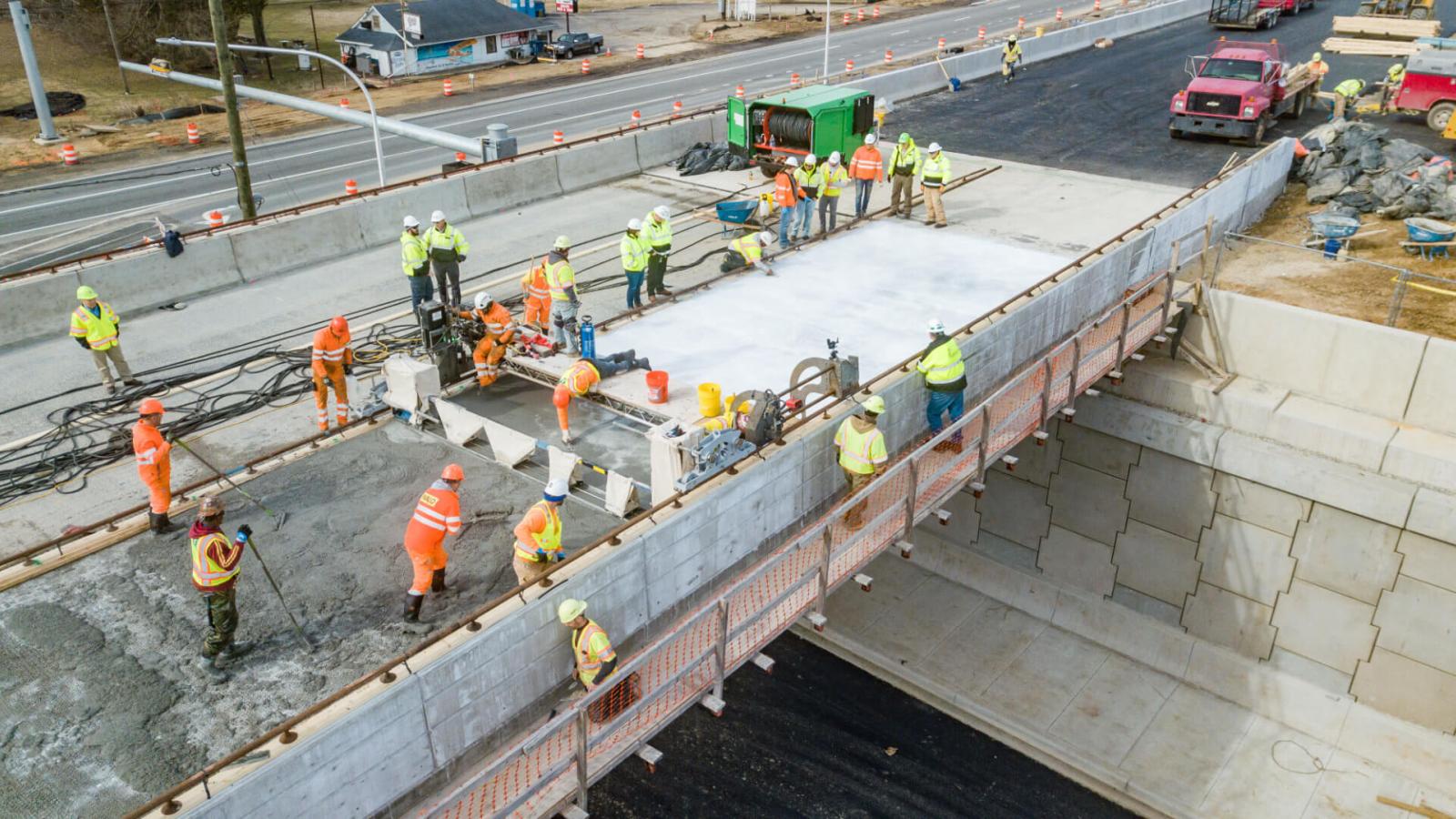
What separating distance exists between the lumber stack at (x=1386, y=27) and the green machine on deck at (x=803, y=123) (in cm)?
2458

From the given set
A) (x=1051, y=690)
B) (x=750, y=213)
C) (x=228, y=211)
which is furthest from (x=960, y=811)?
(x=228, y=211)

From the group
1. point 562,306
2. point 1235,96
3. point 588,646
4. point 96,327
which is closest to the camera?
point 588,646

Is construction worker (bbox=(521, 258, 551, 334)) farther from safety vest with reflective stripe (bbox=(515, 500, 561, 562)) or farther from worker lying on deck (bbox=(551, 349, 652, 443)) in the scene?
safety vest with reflective stripe (bbox=(515, 500, 561, 562))

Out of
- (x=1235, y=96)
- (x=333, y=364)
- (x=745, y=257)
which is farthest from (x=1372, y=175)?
(x=333, y=364)

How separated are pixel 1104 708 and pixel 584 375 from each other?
11.2m

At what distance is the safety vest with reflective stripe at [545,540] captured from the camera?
1021cm

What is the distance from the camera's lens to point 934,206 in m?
22.3

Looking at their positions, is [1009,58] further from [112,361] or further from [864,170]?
[112,361]

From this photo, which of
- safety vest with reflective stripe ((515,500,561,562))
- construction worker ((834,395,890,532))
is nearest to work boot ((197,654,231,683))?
safety vest with reflective stripe ((515,500,561,562))

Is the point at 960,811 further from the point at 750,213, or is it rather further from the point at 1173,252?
the point at 750,213

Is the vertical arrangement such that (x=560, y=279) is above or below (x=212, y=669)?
above

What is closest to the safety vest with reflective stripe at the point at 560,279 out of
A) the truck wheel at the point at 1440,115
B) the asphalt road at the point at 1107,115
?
the asphalt road at the point at 1107,115

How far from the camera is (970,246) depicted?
70.4ft

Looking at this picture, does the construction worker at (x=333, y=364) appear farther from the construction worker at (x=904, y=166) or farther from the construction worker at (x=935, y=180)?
the construction worker at (x=935, y=180)
